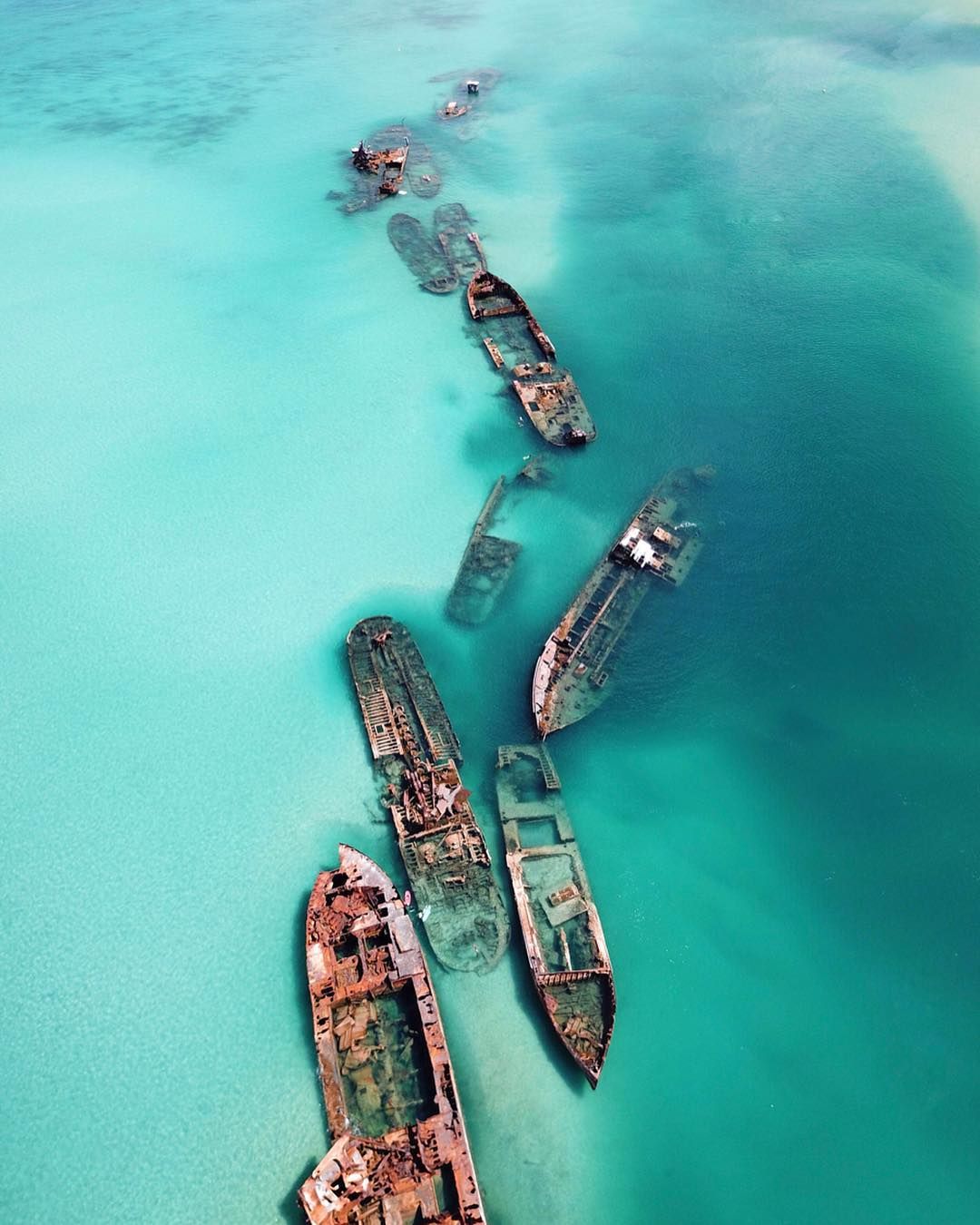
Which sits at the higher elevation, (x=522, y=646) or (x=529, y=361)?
(x=529, y=361)

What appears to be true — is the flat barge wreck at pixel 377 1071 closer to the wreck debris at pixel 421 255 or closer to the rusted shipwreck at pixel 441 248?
the wreck debris at pixel 421 255

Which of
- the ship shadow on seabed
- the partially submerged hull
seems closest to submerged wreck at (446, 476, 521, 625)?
the ship shadow on seabed

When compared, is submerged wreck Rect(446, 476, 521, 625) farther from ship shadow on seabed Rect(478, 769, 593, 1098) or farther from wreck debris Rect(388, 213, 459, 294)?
wreck debris Rect(388, 213, 459, 294)

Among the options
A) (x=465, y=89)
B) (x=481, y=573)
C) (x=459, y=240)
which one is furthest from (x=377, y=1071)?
(x=465, y=89)

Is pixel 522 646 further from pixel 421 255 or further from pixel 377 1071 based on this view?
pixel 421 255

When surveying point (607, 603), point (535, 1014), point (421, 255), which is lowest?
point (535, 1014)

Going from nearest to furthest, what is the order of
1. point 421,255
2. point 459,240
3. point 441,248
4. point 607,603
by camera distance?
1. point 607,603
2. point 421,255
3. point 441,248
4. point 459,240

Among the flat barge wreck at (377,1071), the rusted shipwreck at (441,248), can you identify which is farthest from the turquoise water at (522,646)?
the rusted shipwreck at (441,248)
